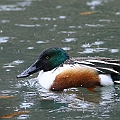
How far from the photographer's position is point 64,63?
1057cm

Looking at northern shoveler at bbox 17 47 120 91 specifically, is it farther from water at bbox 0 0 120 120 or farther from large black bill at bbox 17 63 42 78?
large black bill at bbox 17 63 42 78

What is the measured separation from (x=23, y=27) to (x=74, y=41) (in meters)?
2.20

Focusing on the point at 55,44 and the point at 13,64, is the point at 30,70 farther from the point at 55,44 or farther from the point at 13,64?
the point at 55,44

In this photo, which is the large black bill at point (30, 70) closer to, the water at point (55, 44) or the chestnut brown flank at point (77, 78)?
the water at point (55, 44)

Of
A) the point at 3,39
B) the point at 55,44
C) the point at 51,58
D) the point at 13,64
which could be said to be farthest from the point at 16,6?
the point at 51,58

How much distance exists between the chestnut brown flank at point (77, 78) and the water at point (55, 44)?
0.12 meters

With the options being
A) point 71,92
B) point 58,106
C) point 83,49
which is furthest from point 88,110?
point 83,49

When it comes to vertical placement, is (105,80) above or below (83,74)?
below

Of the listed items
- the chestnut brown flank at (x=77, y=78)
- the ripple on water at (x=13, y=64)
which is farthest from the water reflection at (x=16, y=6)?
the chestnut brown flank at (x=77, y=78)

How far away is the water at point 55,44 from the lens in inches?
358

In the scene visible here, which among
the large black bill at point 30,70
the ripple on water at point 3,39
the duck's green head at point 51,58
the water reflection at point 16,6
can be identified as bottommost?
the large black bill at point 30,70

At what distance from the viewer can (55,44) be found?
13633 millimetres

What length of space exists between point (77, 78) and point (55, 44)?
346 cm

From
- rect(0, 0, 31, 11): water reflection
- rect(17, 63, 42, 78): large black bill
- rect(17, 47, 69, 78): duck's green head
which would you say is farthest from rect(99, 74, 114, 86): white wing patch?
rect(0, 0, 31, 11): water reflection
